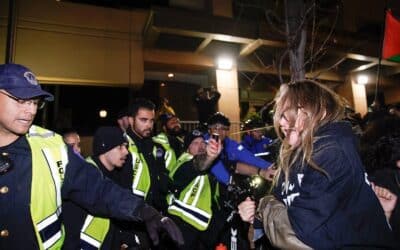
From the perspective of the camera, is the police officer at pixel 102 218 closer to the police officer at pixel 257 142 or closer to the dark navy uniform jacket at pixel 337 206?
the dark navy uniform jacket at pixel 337 206

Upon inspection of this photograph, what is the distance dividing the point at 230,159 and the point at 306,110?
10.5ft

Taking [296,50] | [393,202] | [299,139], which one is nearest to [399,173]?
[393,202]

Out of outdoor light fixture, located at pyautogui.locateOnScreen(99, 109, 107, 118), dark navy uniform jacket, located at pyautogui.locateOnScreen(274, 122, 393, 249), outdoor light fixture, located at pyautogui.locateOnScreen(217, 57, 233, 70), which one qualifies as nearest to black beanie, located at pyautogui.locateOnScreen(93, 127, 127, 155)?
dark navy uniform jacket, located at pyautogui.locateOnScreen(274, 122, 393, 249)

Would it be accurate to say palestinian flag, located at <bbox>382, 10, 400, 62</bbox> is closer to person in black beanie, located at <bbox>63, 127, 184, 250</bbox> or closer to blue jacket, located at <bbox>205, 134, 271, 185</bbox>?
blue jacket, located at <bbox>205, 134, 271, 185</bbox>

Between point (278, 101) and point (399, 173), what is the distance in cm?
123

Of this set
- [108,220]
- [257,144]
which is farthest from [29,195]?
[257,144]

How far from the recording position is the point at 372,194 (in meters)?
1.79

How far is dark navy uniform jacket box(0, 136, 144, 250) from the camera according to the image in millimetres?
1938

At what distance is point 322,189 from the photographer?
1.68m

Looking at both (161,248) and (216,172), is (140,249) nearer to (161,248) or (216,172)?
(161,248)

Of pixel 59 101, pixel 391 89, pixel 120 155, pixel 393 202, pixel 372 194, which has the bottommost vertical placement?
pixel 393 202

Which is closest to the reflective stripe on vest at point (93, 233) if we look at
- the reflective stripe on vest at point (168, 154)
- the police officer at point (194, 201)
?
the police officer at point (194, 201)

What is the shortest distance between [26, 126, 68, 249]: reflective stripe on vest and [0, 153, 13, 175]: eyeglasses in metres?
0.14

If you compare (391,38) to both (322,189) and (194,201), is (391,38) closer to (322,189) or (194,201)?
(194,201)
